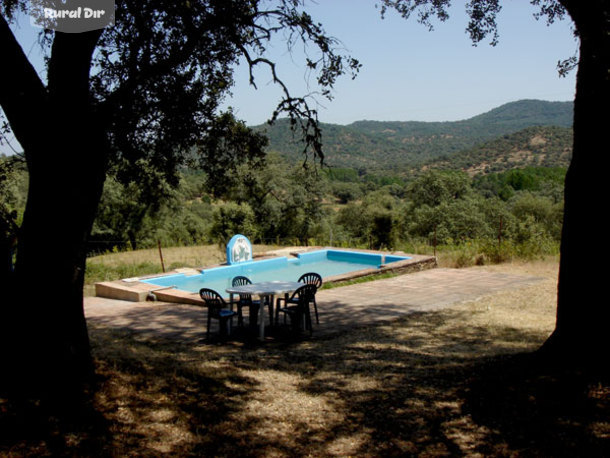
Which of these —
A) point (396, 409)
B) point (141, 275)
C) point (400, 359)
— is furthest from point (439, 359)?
point (141, 275)

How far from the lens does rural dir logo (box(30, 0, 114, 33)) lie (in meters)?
3.60

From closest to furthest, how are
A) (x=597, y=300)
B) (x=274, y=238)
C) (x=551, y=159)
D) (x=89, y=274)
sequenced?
(x=597, y=300) → (x=89, y=274) → (x=274, y=238) → (x=551, y=159)

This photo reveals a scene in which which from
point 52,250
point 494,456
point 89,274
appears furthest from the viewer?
point 89,274

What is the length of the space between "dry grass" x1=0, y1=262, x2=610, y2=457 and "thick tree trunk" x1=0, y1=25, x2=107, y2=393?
1.60 feet

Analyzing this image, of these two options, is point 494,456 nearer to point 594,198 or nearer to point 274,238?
point 594,198

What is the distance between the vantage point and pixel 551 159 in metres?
48.7

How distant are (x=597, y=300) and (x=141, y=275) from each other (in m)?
10.6

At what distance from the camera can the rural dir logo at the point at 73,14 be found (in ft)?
11.8

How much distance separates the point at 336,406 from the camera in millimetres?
3754

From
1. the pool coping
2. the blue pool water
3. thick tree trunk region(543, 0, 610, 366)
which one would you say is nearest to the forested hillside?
the pool coping

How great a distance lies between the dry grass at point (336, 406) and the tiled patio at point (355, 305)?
162cm

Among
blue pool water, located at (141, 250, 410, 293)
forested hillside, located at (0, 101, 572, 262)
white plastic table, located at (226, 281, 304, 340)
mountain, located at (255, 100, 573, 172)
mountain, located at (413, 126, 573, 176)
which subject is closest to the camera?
white plastic table, located at (226, 281, 304, 340)

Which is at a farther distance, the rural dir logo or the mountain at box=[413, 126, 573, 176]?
the mountain at box=[413, 126, 573, 176]

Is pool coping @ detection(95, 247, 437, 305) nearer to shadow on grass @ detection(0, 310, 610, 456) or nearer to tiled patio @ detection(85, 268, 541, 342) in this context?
tiled patio @ detection(85, 268, 541, 342)
